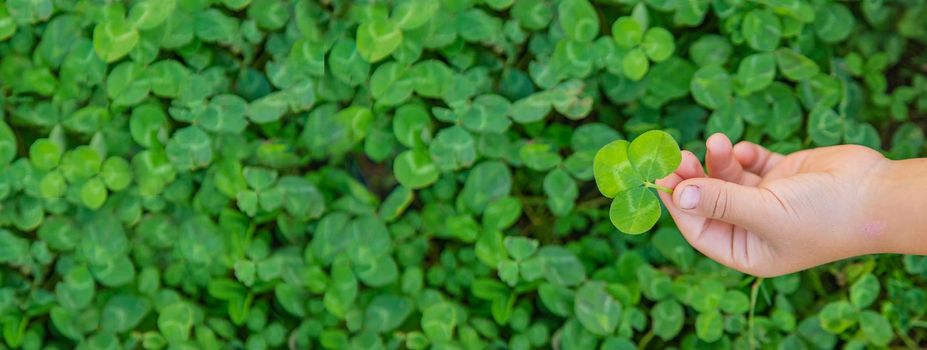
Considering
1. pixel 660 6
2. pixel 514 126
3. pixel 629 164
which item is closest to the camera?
pixel 629 164

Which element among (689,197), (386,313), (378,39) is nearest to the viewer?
(689,197)

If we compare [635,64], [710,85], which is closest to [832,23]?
[710,85]

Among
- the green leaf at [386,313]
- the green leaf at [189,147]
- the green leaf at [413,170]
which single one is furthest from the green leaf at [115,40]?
the green leaf at [386,313]

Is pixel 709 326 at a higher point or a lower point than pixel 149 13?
lower

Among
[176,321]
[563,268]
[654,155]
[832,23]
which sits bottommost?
[176,321]

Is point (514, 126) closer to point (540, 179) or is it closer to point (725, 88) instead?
point (540, 179)

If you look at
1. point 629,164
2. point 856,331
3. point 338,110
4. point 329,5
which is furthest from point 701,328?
point 329,5

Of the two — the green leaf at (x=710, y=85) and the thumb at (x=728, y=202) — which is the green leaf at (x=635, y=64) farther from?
the thumb at (x=728, y=202)

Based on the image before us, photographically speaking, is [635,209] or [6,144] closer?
[635,209]

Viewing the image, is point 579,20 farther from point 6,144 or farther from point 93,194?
point 6,144
